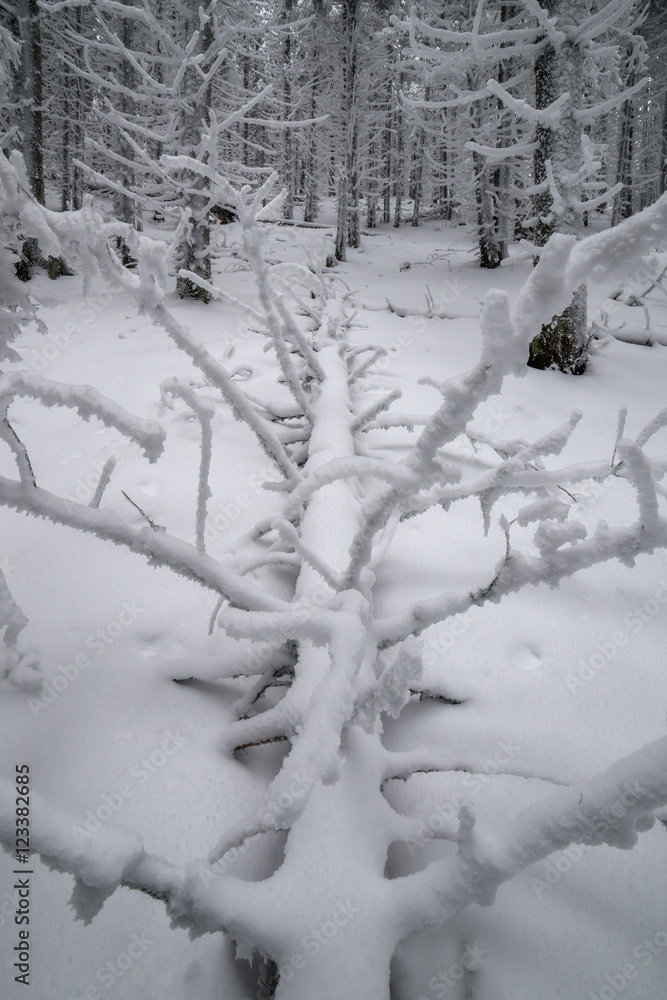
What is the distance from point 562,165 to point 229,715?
4.90 meters

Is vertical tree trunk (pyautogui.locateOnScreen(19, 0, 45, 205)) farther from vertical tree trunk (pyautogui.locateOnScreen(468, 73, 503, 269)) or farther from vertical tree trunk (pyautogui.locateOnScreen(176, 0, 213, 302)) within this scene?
vertical tree trunk (pyautogui.locateOnScreen(468, 73, 503, 269))

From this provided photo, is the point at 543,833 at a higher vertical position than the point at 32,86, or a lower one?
lower

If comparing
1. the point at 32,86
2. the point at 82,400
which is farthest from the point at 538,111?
the point at 32,86

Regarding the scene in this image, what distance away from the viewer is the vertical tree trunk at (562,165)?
3967mm

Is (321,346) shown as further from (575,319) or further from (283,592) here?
→ (283,592)

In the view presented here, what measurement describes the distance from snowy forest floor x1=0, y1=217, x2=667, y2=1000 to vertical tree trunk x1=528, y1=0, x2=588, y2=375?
1.76 meters

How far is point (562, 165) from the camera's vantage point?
408 cm

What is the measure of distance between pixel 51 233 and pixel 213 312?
18.8ft

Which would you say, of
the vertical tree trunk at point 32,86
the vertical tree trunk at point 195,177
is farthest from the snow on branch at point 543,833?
the vertical tree trunk at point 32,86

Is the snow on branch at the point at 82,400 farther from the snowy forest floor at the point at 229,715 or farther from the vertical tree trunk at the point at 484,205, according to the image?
the vertical tree trunk at the point at 484,205

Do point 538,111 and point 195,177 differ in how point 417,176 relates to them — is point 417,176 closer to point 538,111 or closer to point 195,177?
point 195,177

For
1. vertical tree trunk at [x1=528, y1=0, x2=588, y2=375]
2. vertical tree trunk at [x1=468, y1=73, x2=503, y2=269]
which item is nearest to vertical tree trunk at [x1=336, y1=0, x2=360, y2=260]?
vertical tree trunk at [x1=468, y1=73, x2=503, y2=269]

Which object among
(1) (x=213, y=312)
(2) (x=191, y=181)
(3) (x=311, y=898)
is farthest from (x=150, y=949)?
(2) (x=191, y=181)

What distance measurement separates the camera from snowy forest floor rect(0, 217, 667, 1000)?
752 millimetres
